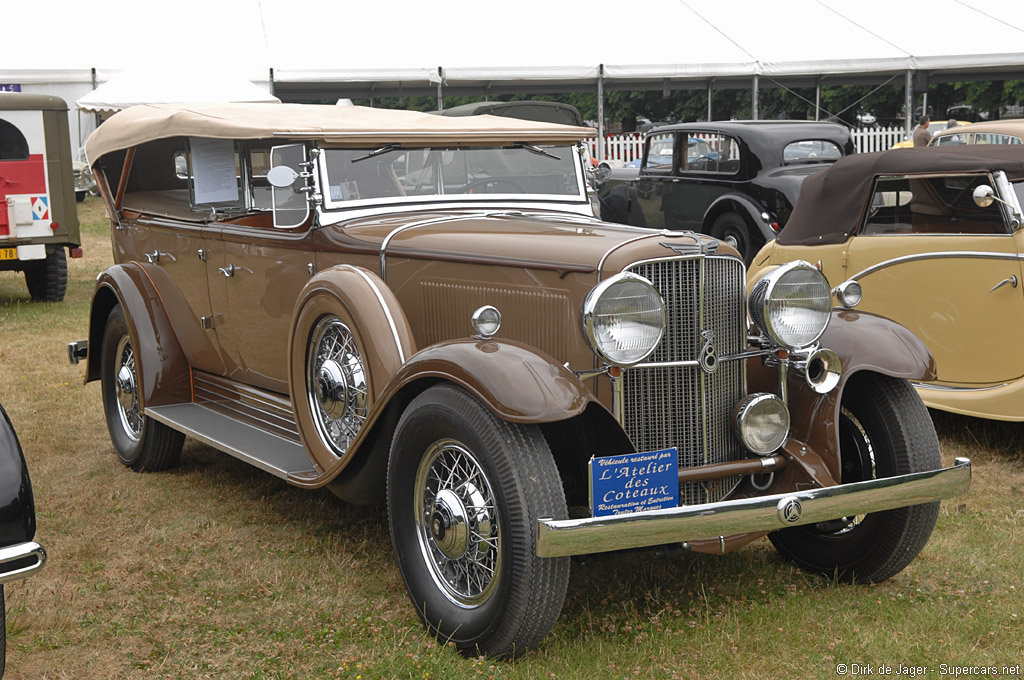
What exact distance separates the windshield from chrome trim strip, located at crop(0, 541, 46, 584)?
2.10 m

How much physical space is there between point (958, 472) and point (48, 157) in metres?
10.00

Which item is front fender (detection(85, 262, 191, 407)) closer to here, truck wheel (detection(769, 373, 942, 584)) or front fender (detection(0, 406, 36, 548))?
front fender (detection(0, 406, 36, 548))

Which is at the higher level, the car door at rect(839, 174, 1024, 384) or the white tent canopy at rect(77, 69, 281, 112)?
the white tent canopy at rect(77, 69, 281, 112)

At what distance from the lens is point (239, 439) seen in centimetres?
467

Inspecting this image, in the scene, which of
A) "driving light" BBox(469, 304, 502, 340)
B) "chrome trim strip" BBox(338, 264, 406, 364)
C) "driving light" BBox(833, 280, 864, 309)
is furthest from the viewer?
"driving light" BBox(833, 280, 864, 309)

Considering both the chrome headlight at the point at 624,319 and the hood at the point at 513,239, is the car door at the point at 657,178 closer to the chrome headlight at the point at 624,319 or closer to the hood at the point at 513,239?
the hood at the point at 513,239

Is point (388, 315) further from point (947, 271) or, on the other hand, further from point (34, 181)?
point (34, 181)

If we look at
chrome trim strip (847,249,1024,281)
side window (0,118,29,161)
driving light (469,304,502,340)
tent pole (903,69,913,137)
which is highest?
tent pole (903,69,913,137)

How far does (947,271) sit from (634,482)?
307 centimetres

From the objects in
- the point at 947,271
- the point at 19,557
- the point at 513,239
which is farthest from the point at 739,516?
the point at 947,271

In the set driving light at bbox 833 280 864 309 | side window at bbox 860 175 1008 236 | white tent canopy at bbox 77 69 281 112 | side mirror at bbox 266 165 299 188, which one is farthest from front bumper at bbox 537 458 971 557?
white tent canopy at bbox 77 69 281 112

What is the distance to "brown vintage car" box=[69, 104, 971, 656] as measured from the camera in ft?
10.3

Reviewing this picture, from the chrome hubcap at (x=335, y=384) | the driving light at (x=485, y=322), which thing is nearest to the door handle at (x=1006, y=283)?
the driving light at (x=485, y=322)

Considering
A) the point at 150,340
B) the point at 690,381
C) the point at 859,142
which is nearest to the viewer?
the point at 690,381
